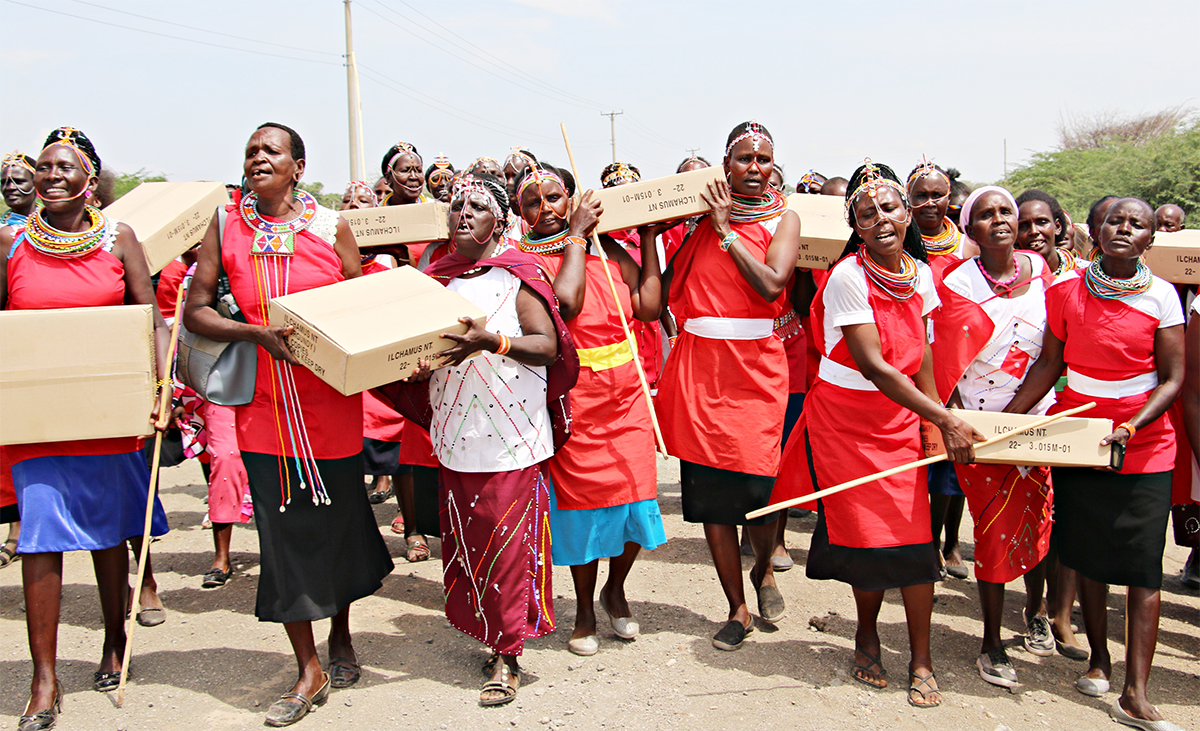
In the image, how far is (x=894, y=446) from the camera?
3506 mm

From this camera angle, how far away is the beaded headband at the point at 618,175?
5.54m

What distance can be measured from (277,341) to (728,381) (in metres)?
1.98

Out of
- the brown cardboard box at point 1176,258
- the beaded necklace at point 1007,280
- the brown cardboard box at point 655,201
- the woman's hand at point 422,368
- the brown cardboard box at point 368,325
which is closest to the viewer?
the brown cardboard box at point 368,325

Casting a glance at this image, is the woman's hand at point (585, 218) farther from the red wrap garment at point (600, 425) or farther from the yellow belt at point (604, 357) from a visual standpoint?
the yellow belt at point (604, 357)

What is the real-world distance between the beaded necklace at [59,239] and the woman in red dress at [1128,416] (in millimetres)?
3950

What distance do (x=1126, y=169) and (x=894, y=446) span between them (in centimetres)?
1914

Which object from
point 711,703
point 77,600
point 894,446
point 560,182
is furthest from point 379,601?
point 894,446

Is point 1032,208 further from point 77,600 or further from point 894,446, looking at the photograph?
point 77,600

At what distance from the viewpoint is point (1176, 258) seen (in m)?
4.62

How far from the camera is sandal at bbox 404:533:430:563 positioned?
17.5ft

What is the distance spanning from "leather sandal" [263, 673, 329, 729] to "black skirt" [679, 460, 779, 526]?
177 cm

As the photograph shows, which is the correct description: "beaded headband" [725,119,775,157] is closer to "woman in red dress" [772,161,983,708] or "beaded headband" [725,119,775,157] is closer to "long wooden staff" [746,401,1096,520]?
"woman in red dress" [772,161,983,708]

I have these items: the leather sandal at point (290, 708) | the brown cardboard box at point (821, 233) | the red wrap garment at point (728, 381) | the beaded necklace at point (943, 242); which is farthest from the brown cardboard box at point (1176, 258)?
the leather sandal at point (290, 708)

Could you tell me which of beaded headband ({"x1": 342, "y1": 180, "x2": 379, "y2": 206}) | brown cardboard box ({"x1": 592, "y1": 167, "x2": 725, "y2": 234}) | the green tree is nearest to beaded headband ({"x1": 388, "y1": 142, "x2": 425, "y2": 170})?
beaded headband ({"x1": 342, "y1": 180, "x2": 379, "y2": 206})
